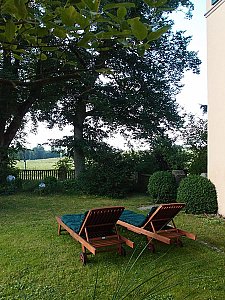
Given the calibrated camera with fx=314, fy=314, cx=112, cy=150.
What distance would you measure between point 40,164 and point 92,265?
42.2 feet

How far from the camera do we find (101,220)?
16.0ft

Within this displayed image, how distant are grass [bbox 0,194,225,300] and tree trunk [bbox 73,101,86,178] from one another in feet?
24.5

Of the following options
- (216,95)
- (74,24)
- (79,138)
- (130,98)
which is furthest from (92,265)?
(79,138)

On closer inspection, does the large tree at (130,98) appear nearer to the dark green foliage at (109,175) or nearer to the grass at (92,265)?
the dark green foliage at (109,175)

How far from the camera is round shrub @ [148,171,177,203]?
9891 mm

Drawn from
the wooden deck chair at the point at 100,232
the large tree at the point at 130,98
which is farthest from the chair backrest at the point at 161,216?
the large tree at the point at 130,98

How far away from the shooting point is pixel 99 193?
12.2 metres

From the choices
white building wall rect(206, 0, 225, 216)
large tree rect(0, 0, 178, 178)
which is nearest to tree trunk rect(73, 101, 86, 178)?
white building wall rect(206, 0, 225, 216)

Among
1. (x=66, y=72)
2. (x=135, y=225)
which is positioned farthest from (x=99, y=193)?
Result: (x=66, y=72)

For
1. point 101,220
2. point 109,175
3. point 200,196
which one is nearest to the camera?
point 101,220

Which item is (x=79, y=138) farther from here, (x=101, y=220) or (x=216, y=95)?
(x=101, y=220)

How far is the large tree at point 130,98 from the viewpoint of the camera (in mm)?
14273

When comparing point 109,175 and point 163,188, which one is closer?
point 163,188

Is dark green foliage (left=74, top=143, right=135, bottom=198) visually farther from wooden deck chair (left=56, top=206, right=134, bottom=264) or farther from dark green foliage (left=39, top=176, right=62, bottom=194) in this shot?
wooden deck chair (left=56, top=206, right=134, bottom=264)
